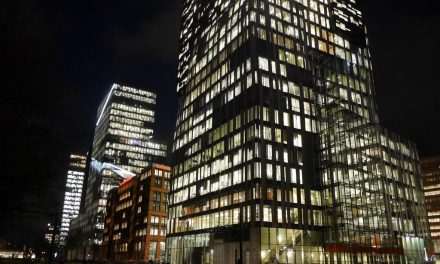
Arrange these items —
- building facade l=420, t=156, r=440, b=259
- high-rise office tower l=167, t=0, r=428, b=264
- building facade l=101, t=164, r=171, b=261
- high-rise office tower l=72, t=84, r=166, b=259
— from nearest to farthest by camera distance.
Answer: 1. high-rise office tower l=167, t=0, r=428, b=264
2. building facade l=101, t=164, r=171, b=261
3. building facade l=420, t=156, r=440, b=259
4. high-rise office tower l=72, t=84, r=166, b=259

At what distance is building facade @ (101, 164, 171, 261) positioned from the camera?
401 feet

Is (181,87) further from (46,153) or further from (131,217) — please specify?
(46,153)

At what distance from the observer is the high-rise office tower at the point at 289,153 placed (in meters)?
71.8

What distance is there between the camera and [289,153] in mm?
76125

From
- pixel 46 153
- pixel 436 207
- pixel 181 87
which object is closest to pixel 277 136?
pixel 181 87

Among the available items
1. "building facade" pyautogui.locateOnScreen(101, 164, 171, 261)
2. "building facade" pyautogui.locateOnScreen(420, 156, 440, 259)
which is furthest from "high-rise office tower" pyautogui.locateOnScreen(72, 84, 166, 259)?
"building facade" pyautogui.locateOnScreen(420, 156, 440, 259)

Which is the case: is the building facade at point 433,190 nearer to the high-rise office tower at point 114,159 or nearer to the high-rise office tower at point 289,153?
the high-rise office tower at point 289,153

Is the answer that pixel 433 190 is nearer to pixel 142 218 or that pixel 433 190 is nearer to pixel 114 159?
pixel 142 218

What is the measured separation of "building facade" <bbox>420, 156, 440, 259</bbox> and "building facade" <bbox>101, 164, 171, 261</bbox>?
5237 inches

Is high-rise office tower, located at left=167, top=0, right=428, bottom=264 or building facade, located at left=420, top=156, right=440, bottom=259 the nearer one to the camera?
high-rise office tower, located at left=167, top=0, right=428, bottom=264

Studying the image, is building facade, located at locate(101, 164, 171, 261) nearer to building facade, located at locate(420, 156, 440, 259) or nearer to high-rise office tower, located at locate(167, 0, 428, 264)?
high-rise office tower, located at locate(167, 0, 428, 264)

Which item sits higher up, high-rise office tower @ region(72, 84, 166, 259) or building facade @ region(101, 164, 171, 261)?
high-rise office tower @ region(72, 84, 166, 259)

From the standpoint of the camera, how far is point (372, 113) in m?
95.2

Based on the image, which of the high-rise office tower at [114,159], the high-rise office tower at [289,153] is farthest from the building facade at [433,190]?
the high-rise office tower at [114,159]
